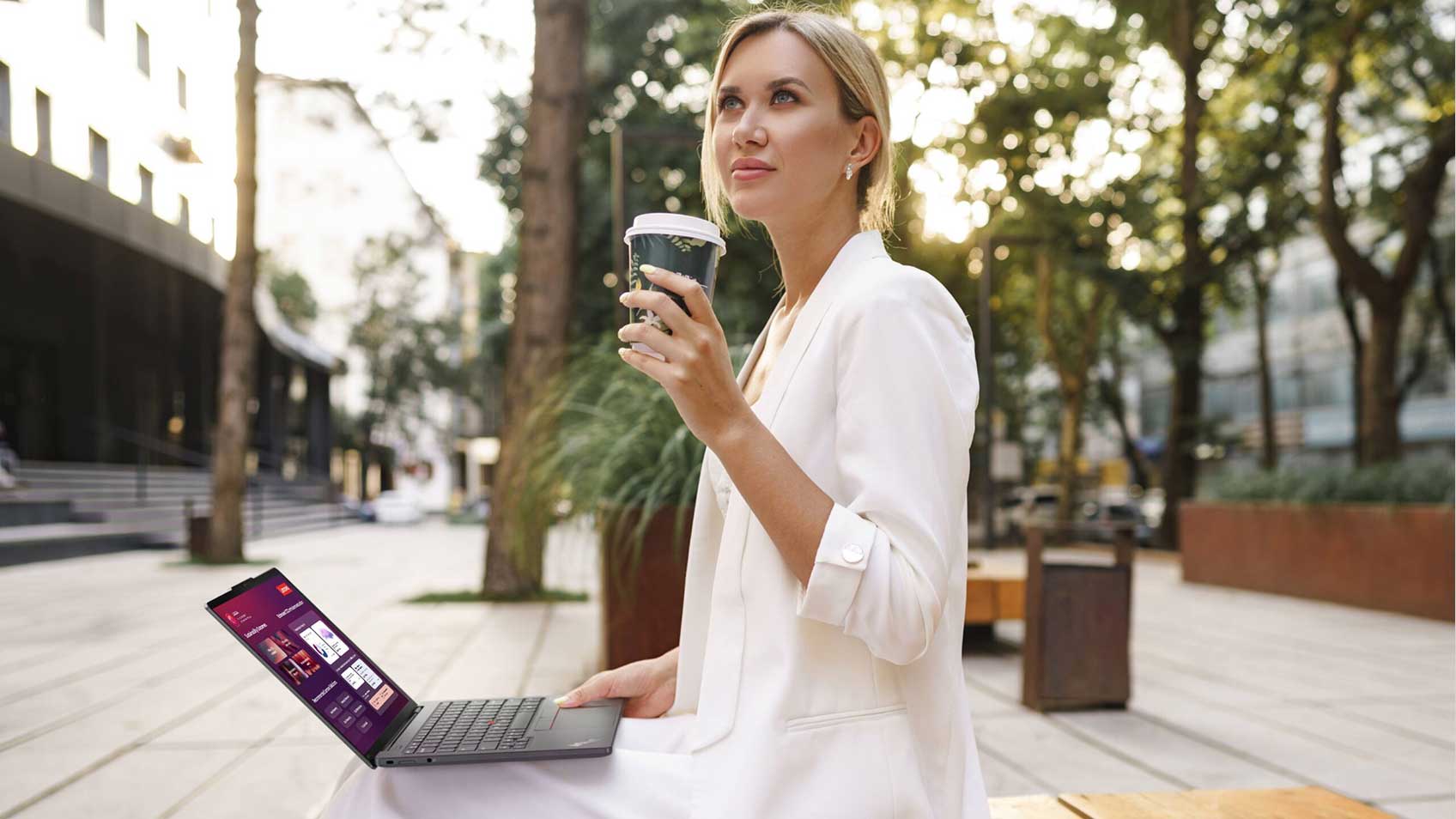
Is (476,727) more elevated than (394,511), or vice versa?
(476,727)

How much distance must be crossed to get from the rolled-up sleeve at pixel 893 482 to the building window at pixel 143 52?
15.7 m

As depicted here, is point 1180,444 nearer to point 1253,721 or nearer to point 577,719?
point 1253,721

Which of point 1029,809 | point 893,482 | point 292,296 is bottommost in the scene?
point 1029,809

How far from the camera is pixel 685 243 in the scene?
109cm

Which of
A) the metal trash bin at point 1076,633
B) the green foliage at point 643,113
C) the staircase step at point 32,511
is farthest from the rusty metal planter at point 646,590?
the staircase step at point 32,511

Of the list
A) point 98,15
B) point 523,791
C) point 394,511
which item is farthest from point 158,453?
point 523,791

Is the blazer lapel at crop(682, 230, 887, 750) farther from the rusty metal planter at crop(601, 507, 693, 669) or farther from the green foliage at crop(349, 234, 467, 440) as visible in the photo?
the green foliage at crop(349, 234, 467, 440)

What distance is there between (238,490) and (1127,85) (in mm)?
16222

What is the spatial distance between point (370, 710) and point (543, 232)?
859 cm

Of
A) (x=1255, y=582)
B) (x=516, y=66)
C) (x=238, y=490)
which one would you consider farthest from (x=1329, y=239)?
(x=238, y=490)

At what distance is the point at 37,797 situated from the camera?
3.60m

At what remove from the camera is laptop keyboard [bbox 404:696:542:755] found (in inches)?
50.4

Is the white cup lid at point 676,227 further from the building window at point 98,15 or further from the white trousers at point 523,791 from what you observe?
the building window at point 98,15

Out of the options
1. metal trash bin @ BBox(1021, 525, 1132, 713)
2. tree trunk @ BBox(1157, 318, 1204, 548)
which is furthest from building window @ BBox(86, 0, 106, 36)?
tree trunk @ BBox(1157, 318, 1204, 548)
